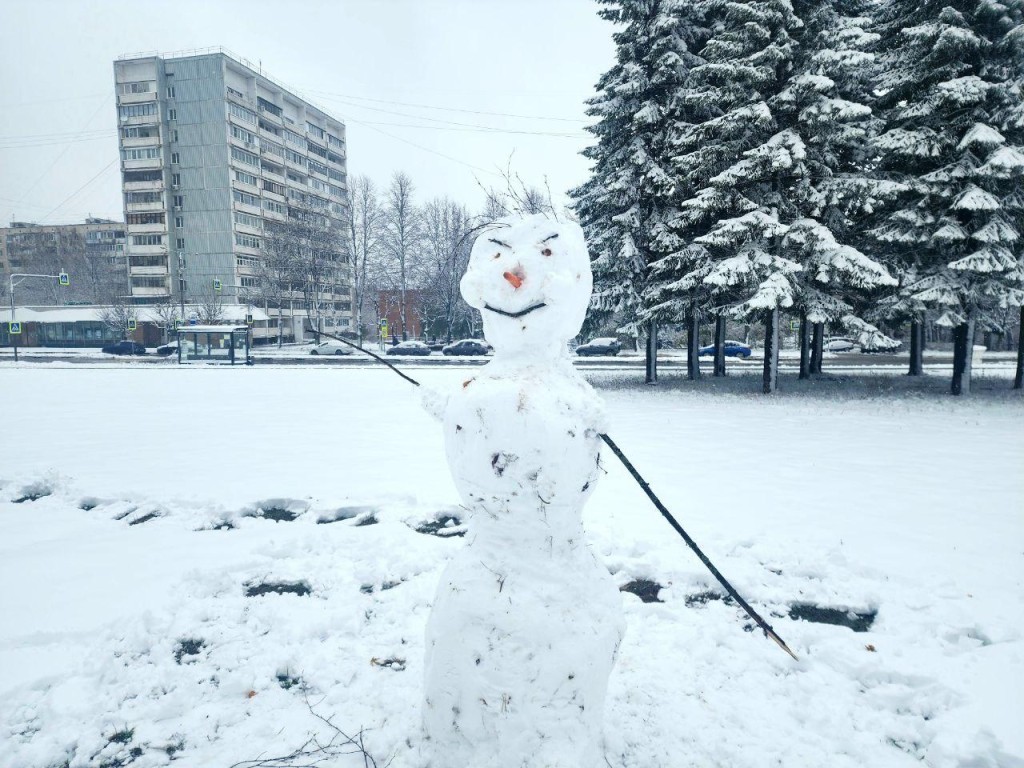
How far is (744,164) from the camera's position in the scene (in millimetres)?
14805

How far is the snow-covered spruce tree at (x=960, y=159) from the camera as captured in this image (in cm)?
1397

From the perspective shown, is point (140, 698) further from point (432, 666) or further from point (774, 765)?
point (774, 765)

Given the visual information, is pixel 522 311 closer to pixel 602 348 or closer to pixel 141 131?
pixel 602 348

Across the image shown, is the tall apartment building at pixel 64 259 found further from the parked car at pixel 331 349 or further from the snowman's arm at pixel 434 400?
the snowman's arm at pixel 434 400

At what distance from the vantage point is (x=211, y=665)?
367 cm

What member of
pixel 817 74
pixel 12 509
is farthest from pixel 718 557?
pixel 817 74

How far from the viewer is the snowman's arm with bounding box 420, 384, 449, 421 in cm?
283

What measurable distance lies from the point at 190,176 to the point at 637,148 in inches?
2135

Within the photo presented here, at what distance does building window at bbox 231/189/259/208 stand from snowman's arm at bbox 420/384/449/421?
201ft

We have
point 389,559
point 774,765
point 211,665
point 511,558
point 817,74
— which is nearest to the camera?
point 511,558

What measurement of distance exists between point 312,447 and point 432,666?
803 cm

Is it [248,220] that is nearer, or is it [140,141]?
[140,141]

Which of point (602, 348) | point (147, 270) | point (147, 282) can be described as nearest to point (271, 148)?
point (147, 270)

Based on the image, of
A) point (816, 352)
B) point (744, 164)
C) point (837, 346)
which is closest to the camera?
point (744, 164)
